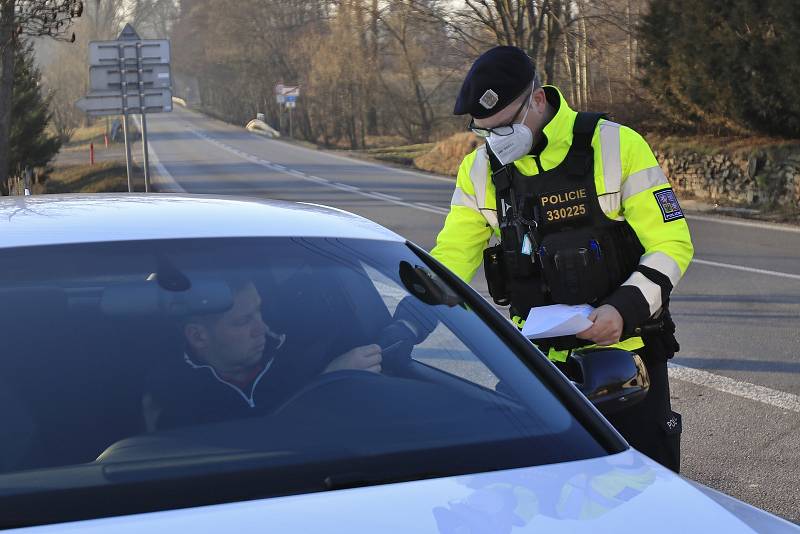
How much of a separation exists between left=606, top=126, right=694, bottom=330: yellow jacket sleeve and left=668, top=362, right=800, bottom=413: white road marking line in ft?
9.82

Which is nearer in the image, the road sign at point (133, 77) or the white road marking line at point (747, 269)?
the white road marking line at point (747, 269)

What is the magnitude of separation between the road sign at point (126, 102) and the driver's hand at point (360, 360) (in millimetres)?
17328

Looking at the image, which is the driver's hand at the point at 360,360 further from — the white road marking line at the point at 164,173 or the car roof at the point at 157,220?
the white road marking line at the point at 164,173

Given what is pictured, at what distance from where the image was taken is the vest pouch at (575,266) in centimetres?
332

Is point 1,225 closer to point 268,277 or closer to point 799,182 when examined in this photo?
point 268,277

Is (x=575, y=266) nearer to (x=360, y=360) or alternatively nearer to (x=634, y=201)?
(x=634, y=201)

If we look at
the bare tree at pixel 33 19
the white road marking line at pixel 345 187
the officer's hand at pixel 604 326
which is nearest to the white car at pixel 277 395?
the officer's hand at pixel 604 326

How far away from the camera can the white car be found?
201 centimetres

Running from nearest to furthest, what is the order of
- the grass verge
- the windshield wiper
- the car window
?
the windshield wiper, the car window, the grass verge

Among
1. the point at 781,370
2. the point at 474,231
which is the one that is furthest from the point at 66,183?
the point at 474,231

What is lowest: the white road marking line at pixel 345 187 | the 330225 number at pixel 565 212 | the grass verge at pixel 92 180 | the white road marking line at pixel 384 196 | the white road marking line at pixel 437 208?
the grass verge at pixel 92 180

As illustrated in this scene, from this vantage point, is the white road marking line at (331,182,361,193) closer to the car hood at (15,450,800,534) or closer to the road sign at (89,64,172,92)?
the road sign at (89,64,172,92)

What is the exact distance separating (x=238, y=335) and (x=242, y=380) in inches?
5.9

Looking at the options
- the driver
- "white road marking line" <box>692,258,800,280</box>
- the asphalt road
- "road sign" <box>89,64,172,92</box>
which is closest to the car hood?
the driver
